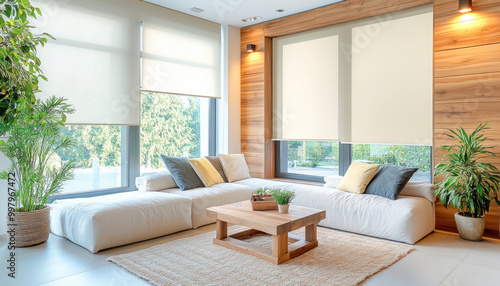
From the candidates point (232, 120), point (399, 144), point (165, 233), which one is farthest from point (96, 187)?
point (399, 144)

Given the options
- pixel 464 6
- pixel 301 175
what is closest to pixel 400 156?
pixel 301 175

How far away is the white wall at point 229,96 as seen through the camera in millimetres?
5922

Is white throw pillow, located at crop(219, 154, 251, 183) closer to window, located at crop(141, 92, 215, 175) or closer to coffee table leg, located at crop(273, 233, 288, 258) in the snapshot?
window, located at crop(141, 92, 215, 175)

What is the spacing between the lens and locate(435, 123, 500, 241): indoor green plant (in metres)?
3.59

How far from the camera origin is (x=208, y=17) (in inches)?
219

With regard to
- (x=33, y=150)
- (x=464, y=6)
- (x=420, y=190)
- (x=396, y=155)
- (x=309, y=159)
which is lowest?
(x=420, y=190)

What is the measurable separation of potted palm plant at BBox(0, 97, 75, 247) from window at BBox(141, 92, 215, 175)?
1476 mm

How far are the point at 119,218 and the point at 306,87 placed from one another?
10.9 feet

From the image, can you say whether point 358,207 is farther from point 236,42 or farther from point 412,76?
point 236,42

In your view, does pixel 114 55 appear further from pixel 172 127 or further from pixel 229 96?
pixel 229 96

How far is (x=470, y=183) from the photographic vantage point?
3566mm

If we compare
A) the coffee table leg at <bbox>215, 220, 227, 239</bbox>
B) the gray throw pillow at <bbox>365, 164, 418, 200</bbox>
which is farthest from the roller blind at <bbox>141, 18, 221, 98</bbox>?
the gray throw pillow at <bbox>365, 164, 418, 200</bbox>

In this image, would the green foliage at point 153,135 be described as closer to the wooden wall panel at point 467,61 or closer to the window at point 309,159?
the window at point 309,159

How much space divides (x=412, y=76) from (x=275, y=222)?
106 inches
